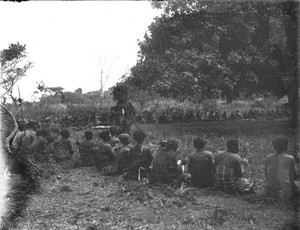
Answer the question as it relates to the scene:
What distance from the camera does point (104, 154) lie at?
1036 cm

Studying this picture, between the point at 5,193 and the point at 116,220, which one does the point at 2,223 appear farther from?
the point at 116,220

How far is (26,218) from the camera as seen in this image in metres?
6.65

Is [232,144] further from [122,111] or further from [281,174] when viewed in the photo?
[122,111]

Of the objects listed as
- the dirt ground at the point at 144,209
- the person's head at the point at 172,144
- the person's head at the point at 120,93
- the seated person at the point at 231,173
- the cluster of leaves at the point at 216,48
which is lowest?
the dirt ground at the point at 144,209

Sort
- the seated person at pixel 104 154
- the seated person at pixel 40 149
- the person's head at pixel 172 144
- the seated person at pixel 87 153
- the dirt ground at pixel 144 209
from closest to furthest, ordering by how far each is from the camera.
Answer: the dirt ground at pixel 144 209 → the person's head at pixel 172 144 → the seated person at pixel 40 149 → the seated person at pixel 104 154 → the seated person at pixel 87 153

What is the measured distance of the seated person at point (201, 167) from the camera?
796 centimetres

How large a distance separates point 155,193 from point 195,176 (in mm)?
929

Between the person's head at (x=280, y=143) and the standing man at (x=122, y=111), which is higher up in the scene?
the standing man at (x=122, y=111)

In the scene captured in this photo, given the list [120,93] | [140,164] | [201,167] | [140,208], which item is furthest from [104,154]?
[120,93]

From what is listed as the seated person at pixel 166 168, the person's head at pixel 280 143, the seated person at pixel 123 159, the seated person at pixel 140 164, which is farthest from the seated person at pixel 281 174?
the seated person at pixel 123 159

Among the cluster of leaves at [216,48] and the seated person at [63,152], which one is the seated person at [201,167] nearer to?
the seated person at [63,152]

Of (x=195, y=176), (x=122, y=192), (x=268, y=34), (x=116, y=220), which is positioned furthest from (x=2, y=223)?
(x=268, y=34)

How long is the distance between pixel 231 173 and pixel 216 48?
10.7m

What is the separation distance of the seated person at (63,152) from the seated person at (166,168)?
3666mm
